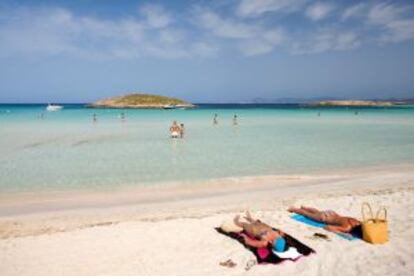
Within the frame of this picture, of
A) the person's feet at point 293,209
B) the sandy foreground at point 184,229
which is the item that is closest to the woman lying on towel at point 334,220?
the person's feet at point 293,209

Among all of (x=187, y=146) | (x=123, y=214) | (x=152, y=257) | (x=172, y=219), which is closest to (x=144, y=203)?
(x=123, y=214)

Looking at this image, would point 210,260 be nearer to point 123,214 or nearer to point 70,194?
point 123,214

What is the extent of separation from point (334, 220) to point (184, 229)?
325cm

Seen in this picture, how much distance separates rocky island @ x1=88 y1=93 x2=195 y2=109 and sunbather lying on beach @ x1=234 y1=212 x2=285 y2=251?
391 feet

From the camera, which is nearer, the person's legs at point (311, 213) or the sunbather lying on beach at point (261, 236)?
the sunbather lying on beach at point (261, 236)

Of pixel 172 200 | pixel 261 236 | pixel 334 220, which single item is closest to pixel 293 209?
pixel 334 220

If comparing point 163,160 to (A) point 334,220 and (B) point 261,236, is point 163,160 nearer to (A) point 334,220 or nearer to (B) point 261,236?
(A) point 334,220

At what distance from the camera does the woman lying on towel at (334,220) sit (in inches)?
336

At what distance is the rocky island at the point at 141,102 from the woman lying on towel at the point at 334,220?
11790 cm

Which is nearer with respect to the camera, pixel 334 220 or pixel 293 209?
pixel 334 220

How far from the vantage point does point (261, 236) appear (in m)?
7.72

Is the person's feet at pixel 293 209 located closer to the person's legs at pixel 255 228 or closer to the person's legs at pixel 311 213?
the person's legs at pixel 311 213

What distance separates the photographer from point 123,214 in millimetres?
10344

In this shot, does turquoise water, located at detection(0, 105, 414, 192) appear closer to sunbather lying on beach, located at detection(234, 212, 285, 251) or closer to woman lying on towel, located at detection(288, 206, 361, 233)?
woman lying on towel, located at detection(288, 206, 361, 233)
